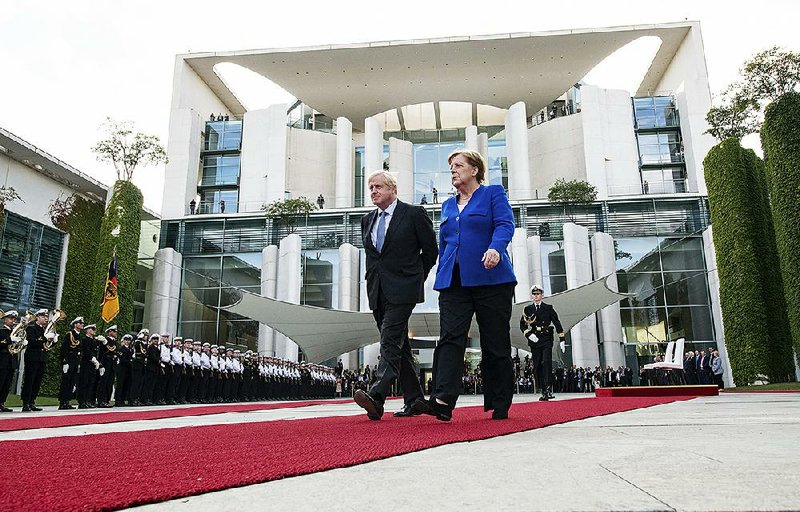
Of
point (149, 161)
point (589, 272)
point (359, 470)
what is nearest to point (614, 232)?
point (589, 272)

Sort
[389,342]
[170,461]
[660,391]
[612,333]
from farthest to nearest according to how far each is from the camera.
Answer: [612,333]
[660,391]
[389,342]
[170,461]

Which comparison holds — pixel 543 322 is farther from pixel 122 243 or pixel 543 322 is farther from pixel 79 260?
pixel 79 260

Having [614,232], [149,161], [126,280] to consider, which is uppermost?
[149,161]

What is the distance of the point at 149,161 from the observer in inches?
919

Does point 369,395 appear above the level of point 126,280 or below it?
below

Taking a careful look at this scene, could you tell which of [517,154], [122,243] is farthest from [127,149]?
[517,154]

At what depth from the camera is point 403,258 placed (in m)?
3.69

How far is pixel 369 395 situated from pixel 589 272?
22.5 meters

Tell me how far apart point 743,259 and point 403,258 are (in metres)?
15.1

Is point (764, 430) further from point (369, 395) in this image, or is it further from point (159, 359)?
point (159, 359)

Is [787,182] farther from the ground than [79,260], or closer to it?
closer to it

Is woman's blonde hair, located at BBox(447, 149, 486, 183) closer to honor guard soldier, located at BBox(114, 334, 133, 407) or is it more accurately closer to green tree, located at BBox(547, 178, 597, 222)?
honor guard soldier, located at BBox(114, 334, 133, 407)

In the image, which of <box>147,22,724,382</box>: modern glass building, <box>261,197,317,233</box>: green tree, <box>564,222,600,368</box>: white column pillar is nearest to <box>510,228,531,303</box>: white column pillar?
<box>147,22,724,382</box>: modern glass building

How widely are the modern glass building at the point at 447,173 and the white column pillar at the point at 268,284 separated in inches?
2.4
